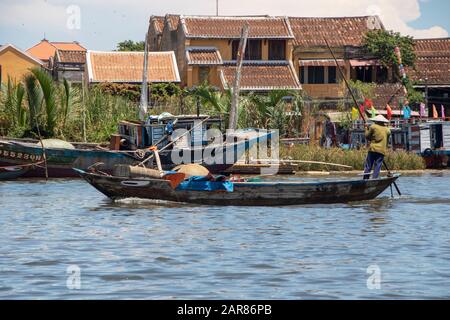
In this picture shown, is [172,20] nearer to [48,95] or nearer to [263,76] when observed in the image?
[263,76]

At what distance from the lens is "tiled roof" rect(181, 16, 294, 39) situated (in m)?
47.0

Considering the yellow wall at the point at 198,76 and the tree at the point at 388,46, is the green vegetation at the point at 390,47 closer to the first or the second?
the tree at the point at 388,46

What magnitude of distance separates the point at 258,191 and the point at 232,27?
28063 millimetres

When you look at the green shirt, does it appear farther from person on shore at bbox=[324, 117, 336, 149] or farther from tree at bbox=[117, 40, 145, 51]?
tree at bbox=[117, 40, 145, 51]

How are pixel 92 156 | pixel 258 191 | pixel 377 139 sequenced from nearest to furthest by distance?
pixel 258 191 < pixel 377 139 < pixel 92 156

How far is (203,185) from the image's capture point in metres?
20.5

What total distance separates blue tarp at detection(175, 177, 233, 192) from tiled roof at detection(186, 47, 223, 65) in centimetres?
2580

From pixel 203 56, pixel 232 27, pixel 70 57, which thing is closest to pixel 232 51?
pixel 232 27

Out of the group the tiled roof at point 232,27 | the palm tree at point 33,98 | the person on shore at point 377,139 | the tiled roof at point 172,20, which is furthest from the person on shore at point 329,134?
the person on shore at point 377,139

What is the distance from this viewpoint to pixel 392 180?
21.0 m

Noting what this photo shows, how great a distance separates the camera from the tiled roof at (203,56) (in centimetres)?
4612
